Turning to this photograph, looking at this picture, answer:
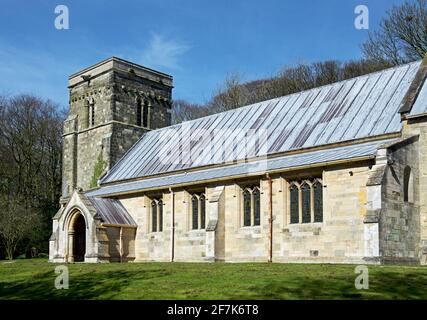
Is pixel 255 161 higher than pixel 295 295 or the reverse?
higher

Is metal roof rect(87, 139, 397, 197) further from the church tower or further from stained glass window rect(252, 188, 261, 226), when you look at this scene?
the church tower

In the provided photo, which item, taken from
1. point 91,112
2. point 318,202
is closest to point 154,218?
point 318,202

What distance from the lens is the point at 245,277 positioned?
1631 cm

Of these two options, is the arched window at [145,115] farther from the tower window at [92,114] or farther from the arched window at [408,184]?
the arched window at [408,184]

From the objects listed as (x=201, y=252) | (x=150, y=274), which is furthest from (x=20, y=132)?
(x=150, y=274)

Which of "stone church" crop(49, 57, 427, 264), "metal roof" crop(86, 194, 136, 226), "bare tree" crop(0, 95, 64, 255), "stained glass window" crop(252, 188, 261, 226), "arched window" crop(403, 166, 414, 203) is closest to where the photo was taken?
"stone church" crop(49, 57, 427, 264)

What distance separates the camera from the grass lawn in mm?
13438

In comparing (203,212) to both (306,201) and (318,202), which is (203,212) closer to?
(306,201)

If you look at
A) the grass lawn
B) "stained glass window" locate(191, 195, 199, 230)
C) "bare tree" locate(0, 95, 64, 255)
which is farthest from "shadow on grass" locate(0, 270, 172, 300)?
"bare tree" locate(0, 95, 64, 255)

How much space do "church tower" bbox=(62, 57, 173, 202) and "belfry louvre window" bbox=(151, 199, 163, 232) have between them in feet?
28.6

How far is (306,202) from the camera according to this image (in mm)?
24734

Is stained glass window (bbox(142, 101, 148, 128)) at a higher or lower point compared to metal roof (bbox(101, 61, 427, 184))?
higher
